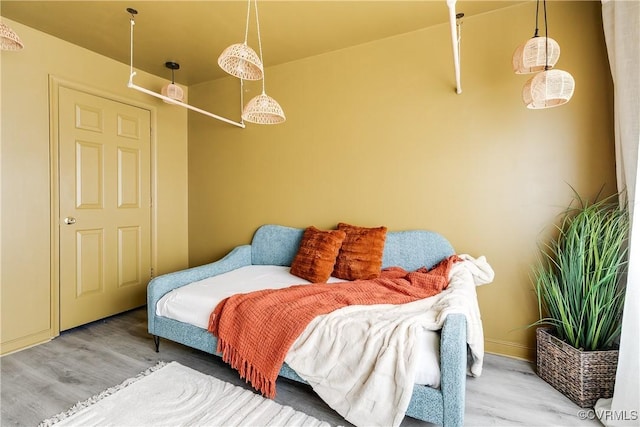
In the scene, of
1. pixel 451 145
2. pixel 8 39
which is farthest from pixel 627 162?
pixel 8 39

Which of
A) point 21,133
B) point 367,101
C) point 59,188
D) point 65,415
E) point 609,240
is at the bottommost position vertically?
point 65,415

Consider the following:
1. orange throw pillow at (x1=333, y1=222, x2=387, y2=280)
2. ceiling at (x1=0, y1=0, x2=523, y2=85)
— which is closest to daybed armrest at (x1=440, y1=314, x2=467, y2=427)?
orange throw pillow at (x1=333, y1=222, x2=387, y2=280)

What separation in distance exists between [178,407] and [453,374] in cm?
148

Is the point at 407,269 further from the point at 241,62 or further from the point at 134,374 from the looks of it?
the point at 134,374

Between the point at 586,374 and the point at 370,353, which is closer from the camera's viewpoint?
the point at 370,353

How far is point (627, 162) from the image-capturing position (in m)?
1.74

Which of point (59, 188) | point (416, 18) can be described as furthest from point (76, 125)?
point (416, 18)

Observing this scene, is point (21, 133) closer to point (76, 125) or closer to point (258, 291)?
point (76, 125)

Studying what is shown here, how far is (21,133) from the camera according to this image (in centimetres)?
247

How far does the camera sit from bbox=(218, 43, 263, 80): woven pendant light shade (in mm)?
1499

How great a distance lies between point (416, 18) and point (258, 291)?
7.68ft

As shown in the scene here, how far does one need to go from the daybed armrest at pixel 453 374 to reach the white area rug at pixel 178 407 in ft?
2.12

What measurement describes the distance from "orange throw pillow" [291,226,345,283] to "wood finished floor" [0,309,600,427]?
2.59 feet

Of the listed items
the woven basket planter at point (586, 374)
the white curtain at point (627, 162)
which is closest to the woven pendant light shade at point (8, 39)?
the white curtain at point (627, 162)
